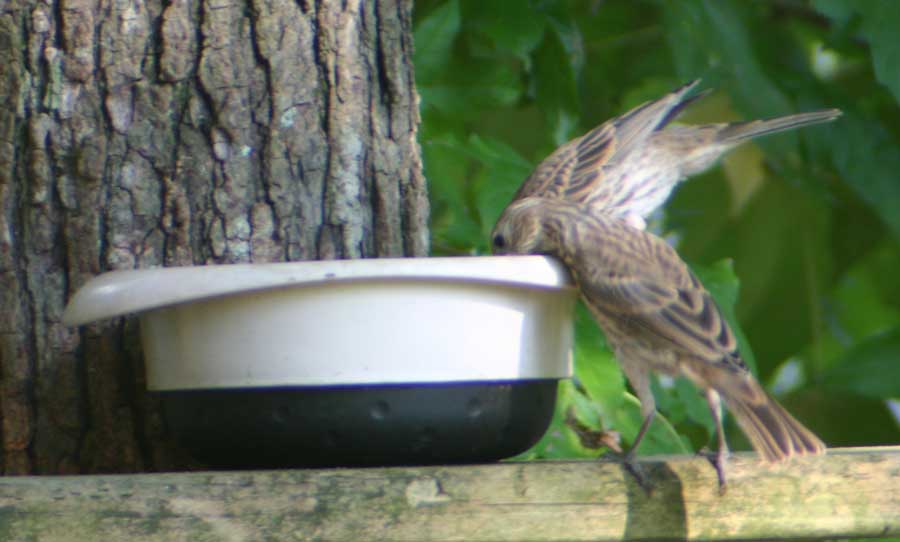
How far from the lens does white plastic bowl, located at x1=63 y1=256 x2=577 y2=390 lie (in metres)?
1.91

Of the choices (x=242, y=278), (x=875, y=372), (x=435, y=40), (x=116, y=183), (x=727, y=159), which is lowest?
(x=875, y=372)

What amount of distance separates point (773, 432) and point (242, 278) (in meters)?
0.92

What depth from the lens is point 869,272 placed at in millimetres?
5434

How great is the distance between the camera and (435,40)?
11.0ft

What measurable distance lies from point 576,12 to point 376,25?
6.71 feet

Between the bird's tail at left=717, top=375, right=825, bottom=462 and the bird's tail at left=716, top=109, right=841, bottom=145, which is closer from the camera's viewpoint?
the bird's tail at left=717, top=375, right=825, bottom=462

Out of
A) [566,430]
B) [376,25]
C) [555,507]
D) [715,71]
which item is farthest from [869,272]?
[555,507]

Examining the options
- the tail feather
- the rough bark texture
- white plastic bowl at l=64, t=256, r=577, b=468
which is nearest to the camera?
white plastic bowl at l=64, t=256, r=577, b=468

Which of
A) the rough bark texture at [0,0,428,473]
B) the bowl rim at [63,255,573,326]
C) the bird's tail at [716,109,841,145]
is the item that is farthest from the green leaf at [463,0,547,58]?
the bowl rim at [63,255,573,326]

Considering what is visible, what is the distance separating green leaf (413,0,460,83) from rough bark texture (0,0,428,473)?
3.09 ft

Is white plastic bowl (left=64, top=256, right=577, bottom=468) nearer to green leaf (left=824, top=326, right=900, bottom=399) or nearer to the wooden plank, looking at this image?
the wooden plank

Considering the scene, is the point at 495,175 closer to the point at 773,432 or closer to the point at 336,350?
the point at 773,432

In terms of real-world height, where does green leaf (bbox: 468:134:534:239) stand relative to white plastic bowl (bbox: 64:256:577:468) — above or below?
above

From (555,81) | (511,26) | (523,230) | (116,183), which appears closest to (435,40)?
(511,26)
